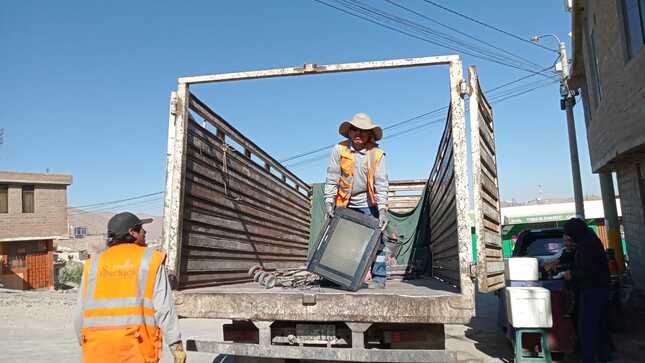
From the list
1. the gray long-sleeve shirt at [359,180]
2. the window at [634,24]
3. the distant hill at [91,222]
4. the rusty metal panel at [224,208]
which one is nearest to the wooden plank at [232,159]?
the rusty metal panel at [224,208]

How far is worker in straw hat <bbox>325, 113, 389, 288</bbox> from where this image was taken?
176 inches

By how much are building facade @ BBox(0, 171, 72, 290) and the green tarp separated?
1938 centimetres

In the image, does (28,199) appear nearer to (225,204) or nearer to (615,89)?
(225,204)

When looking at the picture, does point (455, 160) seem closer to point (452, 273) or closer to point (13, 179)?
point (452, 273)

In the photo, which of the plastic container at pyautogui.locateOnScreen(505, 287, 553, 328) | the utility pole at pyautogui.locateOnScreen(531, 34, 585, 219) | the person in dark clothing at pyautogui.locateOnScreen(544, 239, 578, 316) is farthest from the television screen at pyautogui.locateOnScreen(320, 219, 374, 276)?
the utility pole at pyautogui.locateOnScreen(531, 34, 585, 219)

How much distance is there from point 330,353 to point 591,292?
11.6 feet

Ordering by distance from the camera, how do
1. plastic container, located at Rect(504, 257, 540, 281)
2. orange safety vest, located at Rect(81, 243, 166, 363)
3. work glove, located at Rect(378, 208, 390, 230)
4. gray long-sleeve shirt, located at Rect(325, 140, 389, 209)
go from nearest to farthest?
orange safety vest, located at Rect(81, 243, 166, 363) → work glove, located at Rect(378, 208, 390, 230) → gray long-sleeve shirt, located at Rect(325, 140, 389, 209) → plastic container, located at Rect(504, 257, 540, 281)

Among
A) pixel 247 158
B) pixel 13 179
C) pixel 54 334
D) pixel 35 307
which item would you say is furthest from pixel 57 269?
pixel 247 158

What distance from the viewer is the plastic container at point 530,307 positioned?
5.24m

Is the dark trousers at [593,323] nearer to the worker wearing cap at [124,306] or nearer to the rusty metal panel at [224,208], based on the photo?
the rusty metal panel at [224,208]

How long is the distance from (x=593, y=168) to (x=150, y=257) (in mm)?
11869

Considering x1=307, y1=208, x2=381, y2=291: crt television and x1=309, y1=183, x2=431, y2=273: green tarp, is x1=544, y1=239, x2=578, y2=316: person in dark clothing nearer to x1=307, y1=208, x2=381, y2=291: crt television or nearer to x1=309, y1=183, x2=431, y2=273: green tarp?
x1=309, y1=183, x2=431, y2=273: green tarp

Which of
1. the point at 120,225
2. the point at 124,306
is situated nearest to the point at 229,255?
the point at 120,225

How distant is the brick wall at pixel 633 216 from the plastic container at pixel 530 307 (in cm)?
606
